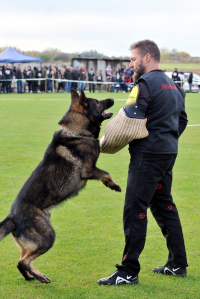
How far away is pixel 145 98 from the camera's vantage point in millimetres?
2811

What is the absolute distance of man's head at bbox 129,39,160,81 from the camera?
294cm

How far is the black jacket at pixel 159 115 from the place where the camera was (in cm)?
286

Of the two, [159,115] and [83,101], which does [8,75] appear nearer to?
[83,101]

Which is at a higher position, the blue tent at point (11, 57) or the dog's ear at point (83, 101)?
the blue tent at point (11, 57)

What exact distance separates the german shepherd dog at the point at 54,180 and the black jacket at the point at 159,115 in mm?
619

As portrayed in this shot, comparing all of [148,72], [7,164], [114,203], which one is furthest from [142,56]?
[7,164]

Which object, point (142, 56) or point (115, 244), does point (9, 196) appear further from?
point (142, 56)

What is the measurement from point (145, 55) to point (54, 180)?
135 centimetres

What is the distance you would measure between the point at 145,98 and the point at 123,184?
115 inches

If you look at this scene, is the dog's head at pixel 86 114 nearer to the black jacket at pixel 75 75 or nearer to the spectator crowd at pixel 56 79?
the spectator crowd at pixel 56 79

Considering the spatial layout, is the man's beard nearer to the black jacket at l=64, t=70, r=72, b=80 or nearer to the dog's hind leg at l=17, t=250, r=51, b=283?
the dog's hind leg at l=17, t=250, r=51, b=283

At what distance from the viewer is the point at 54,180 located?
3.14m

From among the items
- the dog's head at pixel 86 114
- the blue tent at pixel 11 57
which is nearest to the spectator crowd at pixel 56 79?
the blue tent at pixel 11 57

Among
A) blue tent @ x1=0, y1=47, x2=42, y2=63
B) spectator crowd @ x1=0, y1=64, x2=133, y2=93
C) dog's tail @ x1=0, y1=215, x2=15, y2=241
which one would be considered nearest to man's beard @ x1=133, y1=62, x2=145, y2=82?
dog's tail @ x1=0, y1=215, x2=15, y2=241
